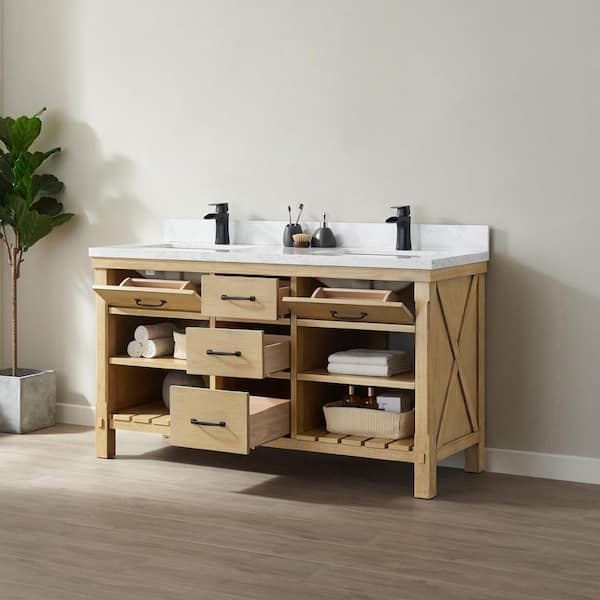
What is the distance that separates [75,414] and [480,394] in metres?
1.87

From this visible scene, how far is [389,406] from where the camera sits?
12.1ft

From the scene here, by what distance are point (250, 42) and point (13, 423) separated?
74.2 inches

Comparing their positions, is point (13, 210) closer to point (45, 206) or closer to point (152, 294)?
point (45, 206)

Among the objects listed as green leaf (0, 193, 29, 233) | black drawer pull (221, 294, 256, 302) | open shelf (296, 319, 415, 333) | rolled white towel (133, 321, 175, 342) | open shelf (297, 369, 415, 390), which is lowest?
open shelf (297, 369, 415, 390)

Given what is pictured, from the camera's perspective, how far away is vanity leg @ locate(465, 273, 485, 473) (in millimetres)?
3869

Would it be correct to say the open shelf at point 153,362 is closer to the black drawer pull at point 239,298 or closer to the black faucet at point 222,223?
the black drawer pull at point 239,298

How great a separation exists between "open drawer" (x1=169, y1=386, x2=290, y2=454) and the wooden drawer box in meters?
0.29

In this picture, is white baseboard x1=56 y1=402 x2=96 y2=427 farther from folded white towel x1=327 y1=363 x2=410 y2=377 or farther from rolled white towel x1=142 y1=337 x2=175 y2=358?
folded white towel x1=327 y1=363 x2=410 y2=377

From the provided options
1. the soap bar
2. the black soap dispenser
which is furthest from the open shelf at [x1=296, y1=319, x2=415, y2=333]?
the black soap dispenser

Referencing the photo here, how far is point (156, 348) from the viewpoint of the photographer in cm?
403

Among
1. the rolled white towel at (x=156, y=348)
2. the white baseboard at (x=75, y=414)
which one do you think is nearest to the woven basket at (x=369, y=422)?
the rolled white towel at (x=156, y=348)

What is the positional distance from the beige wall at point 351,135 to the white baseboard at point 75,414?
55mm

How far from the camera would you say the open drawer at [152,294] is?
3795 mm

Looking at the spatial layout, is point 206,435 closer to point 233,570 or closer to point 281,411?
point 281,411
